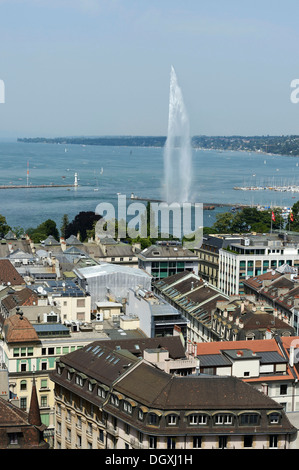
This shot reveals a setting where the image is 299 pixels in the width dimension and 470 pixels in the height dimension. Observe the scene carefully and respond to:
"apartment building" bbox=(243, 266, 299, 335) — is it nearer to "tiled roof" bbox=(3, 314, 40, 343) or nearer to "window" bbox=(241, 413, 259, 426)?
"tiled roof" bbox=(3, 314, 40, 343)

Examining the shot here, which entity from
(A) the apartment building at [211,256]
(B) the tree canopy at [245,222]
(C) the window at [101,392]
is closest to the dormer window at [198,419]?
(C) the window at [101,392]

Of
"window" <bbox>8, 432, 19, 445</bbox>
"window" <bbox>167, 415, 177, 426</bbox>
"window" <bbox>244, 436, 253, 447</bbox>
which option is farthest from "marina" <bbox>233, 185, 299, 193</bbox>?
"window" <bbox>8, 432, 19, 445</bbox>

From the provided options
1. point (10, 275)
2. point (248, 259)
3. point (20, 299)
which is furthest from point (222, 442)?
point (248, 259)

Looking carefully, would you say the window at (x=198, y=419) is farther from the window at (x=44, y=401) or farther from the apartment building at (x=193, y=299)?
the apartment building at (x=193, y=299)

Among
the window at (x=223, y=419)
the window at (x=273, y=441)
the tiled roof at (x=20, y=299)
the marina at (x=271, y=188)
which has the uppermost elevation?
the tiled roof at (x=20, y=299)
